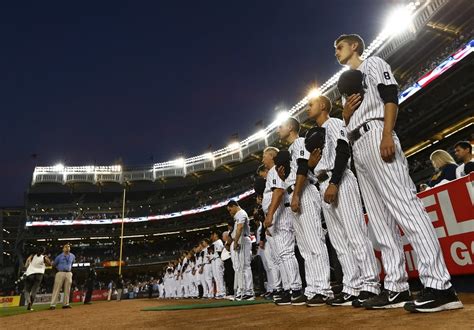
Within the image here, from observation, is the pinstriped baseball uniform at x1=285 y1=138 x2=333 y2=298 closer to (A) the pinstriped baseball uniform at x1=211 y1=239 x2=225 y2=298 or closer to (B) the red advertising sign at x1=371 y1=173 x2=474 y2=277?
(B) the red advertising sign at x1=371 y1=173 x2=474 y2=277

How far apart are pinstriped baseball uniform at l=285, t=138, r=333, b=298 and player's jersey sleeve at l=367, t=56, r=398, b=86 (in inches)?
57.8

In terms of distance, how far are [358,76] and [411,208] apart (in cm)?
122

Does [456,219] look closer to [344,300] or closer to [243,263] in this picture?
[344,300]

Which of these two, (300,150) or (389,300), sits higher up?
(300,150)

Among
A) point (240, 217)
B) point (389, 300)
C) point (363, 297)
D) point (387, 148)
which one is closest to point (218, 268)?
point (240, 217)

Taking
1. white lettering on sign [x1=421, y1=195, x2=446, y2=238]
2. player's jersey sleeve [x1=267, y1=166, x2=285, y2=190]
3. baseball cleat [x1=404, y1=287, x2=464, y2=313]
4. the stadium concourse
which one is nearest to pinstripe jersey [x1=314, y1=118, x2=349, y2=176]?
player's jersey sleeve [x1=267, y1=166, x2=285, y2=190]

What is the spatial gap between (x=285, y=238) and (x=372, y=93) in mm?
2866

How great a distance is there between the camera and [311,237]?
13.8 feet

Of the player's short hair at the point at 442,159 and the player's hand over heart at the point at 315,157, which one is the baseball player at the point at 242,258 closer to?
the player's hand over heart at the point at 315,157

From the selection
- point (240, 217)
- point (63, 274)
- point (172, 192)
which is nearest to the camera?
point (240, 217)

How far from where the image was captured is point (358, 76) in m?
3.05

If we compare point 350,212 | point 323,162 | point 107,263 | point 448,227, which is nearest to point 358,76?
point 323,162

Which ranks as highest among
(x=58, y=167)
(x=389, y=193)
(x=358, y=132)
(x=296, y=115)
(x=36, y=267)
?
(x=58, y=167)

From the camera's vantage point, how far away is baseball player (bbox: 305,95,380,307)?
133 inches
